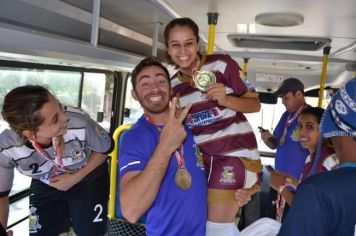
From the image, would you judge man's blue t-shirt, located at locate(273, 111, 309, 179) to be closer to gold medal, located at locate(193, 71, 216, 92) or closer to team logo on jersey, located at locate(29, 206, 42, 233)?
gold medal, located at locate(193, 71, 216, 92)

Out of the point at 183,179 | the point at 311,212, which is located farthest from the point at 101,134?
the point at 311,212

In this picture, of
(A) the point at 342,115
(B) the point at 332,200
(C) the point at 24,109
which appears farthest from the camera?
(C) the point at 24,109

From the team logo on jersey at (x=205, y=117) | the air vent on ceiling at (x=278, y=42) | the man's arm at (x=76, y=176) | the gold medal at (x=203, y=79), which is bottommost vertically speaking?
the man's arm at (x=76, y=176)

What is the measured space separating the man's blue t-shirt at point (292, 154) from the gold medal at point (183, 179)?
1.93 metres

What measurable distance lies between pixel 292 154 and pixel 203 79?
196 cm

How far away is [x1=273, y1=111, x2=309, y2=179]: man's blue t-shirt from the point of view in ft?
11.2

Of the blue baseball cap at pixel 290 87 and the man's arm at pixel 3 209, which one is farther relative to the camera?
the blue baseball cap at pixel 290 87

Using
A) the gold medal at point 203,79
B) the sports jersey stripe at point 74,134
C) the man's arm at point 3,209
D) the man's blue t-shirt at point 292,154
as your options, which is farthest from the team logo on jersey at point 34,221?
the man's blue t-shirt at point 292,154

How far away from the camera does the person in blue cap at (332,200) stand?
107 cm

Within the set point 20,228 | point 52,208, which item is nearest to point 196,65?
point 52,208

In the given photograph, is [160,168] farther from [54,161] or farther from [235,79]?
[54,161]

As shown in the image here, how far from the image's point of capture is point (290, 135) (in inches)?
142

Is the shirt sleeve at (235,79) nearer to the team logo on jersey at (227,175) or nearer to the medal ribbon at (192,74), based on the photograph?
the medal ribbon at (192,74)

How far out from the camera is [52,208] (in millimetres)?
2678
